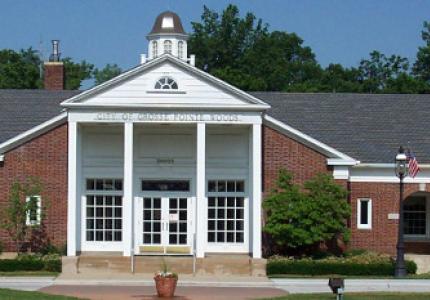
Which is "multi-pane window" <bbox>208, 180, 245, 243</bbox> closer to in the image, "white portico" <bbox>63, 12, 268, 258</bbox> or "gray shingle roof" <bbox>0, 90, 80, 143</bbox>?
"white portico" <bbox>63, 12, 268, 258</bbox>

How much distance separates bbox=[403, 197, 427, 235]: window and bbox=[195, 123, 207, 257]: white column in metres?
9.66

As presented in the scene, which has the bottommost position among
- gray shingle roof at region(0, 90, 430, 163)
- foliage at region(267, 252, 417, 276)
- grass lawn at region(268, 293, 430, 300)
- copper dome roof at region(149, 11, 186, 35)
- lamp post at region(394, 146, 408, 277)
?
grass lawn at region(268, 293, 430, 300)

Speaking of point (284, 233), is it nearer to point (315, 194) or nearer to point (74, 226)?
point (315, 194)

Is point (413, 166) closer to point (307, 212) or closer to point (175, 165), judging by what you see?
point (307, 212)

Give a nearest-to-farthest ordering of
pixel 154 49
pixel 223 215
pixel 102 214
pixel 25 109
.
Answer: pixel 102 214
pixel 223 215
pixel 154 49
pixel 25 109

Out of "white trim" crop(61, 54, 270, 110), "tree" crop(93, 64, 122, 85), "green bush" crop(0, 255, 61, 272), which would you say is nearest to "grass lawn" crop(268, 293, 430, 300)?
"white trim" crop(61, 54, 270, 110)

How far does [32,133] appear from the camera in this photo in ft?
A: 120

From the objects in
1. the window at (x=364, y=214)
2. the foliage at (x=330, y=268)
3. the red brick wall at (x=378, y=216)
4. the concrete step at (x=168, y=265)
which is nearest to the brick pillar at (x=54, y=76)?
the concrete step at (x=168, y=265)

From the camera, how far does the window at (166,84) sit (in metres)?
35.4

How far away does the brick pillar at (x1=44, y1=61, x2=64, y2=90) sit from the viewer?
47500mm

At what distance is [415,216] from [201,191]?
34.5 feet

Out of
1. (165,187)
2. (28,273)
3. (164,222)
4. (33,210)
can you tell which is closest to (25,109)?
(33,210)

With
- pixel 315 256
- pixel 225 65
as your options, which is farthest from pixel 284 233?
pixel 225 65

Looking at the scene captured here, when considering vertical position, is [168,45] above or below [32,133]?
above
